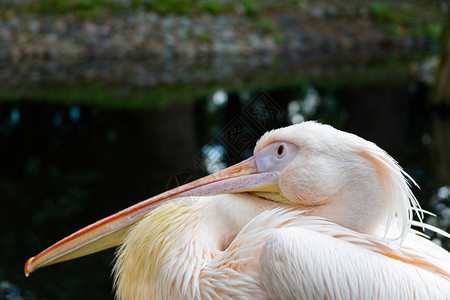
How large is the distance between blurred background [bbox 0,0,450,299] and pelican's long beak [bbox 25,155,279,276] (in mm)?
595

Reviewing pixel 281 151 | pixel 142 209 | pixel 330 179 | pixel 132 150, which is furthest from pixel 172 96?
pixel 330 179

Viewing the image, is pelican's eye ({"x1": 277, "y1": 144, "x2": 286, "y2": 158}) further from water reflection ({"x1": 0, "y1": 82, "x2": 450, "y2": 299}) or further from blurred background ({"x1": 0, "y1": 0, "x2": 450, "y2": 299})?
blurred background ({"x1": 0, "y1": 0, "x2": 450, "y2": 299})

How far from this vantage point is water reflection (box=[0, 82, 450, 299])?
4.01 m

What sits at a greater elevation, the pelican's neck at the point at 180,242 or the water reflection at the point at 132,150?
the pelican's neck at the point at 180,242

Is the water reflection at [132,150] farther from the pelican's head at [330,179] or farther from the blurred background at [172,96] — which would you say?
the pelican's head at [330,179]

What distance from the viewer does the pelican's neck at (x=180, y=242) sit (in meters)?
2.43

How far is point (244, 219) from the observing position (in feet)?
8.33

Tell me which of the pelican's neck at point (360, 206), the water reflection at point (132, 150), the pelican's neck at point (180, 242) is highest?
the pelican's neck at point (360, 206)

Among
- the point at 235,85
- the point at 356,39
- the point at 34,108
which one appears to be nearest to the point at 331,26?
the point at 356,39

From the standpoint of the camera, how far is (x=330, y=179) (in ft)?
7.70

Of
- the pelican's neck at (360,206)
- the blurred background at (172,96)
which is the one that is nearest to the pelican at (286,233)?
the pelican's neck at (360,206)

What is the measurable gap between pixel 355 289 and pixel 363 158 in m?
0.52

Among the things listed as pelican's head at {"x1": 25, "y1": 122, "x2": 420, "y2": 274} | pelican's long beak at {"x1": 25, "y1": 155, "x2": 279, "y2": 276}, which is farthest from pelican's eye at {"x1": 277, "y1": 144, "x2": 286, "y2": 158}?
pelican's long beak at {"x1": 25, "y1": 155, "x2": 279, "y2": 276}

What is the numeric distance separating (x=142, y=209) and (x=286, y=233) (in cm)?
75
